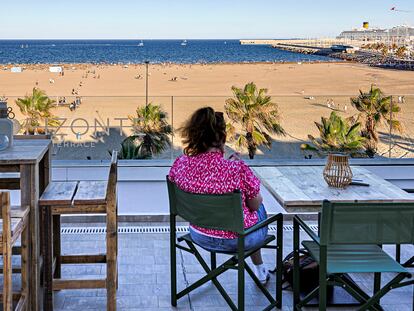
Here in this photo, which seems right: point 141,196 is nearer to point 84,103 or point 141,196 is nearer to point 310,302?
point 84,103

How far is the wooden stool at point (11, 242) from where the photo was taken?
240 centimetres

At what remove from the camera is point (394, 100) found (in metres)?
6.20

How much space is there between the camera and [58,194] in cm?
297

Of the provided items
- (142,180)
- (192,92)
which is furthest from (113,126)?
(192,92)

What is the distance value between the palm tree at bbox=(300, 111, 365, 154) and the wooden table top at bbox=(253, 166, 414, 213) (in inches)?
117

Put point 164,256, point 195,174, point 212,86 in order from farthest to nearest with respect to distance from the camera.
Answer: point 212,86
point 164,256
point 195,174

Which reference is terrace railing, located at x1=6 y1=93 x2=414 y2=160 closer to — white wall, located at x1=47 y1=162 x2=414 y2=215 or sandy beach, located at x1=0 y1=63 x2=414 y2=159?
sandy beach, located at x1=0 y1=63 x2=414 y2=159

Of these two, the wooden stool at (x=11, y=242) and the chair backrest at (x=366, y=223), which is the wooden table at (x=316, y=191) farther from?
the wooden stool at (x=11, y=242)

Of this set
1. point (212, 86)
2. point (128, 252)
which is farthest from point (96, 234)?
point (212, 86)

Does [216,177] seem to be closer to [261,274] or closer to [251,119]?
[261,274]

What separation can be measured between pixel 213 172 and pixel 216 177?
28 mm

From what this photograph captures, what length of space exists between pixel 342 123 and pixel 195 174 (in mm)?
4251

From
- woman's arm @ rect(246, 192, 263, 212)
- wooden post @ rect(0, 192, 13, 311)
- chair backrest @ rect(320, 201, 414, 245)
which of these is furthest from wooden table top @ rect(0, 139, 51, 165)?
chair backrest @ rect(320, 201, 414, 245)

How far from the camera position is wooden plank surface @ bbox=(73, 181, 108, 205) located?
113 inches
